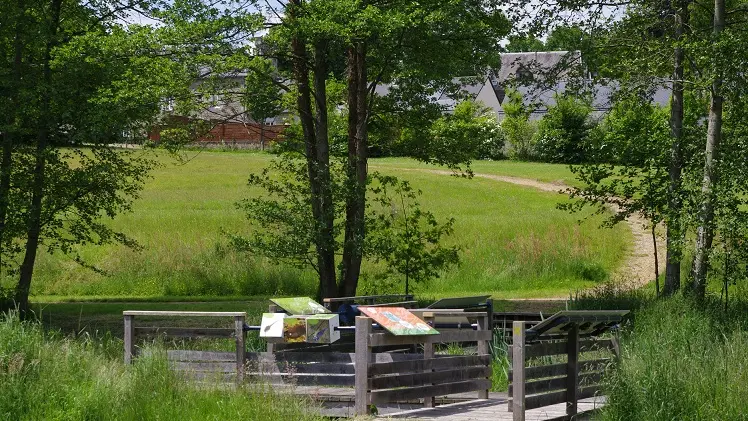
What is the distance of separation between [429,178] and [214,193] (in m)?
12.5

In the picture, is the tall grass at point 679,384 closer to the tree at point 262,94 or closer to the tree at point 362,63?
the tree at point 362,63

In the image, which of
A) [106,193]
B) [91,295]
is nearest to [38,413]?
[106,193]

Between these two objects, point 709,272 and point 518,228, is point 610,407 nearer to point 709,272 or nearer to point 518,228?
point 709,272

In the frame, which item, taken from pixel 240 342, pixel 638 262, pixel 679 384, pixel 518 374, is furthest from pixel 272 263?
pixel 679 384

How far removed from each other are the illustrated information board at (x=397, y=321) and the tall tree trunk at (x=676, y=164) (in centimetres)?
876

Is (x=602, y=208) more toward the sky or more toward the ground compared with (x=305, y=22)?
more toward the ground

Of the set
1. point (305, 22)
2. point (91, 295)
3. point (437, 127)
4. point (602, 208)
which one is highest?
point (305, 22)

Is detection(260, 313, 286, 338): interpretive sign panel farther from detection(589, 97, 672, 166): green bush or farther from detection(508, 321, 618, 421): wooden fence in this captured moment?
detection(589, 97, 672, 166): green bush

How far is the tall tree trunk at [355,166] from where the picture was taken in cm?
2317

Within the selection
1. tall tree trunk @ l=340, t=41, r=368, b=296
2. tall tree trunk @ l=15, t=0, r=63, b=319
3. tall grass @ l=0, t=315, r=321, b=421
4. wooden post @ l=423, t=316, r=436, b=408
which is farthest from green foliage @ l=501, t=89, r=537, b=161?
tall grass @ l=0, t=315, r=321, b=421

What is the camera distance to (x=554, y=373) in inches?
468

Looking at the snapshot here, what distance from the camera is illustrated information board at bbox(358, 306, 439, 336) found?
11617mm

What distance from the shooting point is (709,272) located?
19.5m

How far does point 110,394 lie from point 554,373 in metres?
4.62
